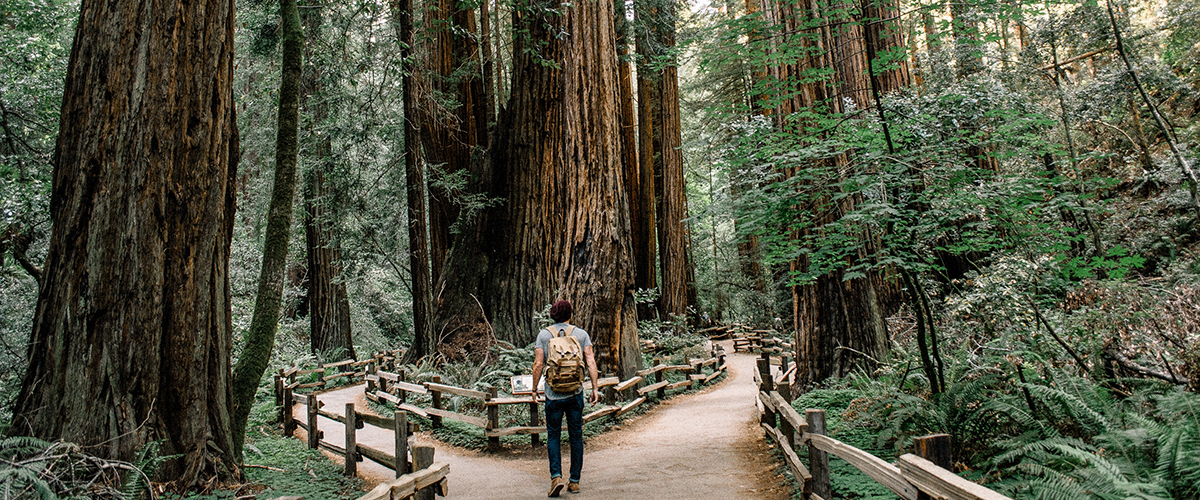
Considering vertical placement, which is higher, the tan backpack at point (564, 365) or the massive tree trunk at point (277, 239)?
the massive tree trunk at point (277, 239)

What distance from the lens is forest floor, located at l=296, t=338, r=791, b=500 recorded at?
5570mm

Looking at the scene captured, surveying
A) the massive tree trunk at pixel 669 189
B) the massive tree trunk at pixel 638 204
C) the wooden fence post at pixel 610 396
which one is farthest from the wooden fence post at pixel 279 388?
the massive tree trunk at pixel 669 189

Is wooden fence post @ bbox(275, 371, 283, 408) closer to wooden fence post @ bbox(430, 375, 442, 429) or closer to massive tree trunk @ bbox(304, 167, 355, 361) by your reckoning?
massive tree trunk @ bbox(304, 167, 355, 361)

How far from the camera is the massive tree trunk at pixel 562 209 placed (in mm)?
10359

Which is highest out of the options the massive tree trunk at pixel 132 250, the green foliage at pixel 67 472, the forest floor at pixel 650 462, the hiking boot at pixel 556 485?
the massive tree trunk at pixel 132 250

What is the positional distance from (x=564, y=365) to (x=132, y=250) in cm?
328

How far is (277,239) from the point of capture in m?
5.95

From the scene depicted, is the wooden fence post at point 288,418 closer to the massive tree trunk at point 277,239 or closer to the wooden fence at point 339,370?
the wooden fence at point 339,370

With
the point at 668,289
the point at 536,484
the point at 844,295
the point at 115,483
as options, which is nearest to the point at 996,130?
the point at 844,295

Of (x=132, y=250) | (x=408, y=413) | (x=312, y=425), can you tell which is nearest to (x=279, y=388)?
(x=408, y=413)

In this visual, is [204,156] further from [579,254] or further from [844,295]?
[844,295]

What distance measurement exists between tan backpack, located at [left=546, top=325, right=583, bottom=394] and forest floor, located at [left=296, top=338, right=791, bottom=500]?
1046 millimetres

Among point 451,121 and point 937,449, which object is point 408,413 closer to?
point 451,121

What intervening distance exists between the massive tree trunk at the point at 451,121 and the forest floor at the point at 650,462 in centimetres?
487
